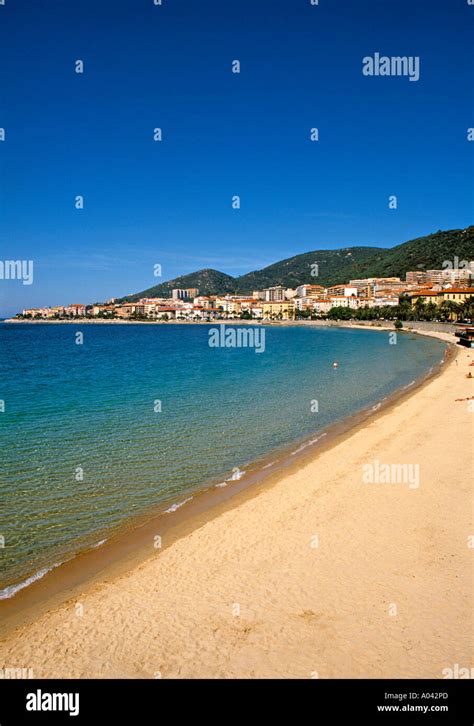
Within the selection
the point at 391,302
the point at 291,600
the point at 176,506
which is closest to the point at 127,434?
the point at 176,506

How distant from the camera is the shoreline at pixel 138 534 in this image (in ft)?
Result: 23.4

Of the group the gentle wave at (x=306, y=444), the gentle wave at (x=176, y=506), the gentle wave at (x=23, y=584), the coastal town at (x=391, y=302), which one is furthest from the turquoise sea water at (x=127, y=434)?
the coastal town at (x=391, y=302)

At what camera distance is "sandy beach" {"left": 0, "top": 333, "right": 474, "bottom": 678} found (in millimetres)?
5625

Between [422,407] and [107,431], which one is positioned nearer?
[107,431]

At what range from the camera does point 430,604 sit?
6.62 meters

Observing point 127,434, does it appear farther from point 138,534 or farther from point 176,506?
point 138,534

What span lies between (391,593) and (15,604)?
521cm

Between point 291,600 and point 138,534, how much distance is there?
3.56 metres

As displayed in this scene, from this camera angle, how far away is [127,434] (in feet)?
55.2

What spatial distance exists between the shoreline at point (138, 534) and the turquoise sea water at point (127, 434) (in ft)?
0.62
